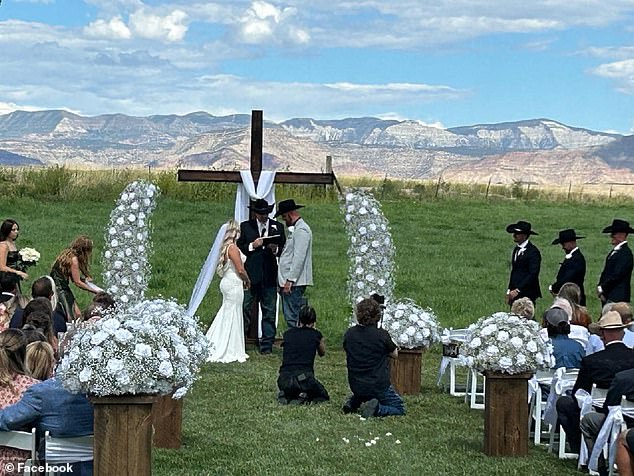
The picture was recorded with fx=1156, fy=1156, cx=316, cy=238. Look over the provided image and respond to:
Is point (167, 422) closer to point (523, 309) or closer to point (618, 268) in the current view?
point (523, 309)

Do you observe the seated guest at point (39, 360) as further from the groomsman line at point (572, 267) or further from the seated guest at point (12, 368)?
the groomsman line at point (572, 267)

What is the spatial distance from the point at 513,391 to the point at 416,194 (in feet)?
117

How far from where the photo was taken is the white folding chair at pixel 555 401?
31.3 feet

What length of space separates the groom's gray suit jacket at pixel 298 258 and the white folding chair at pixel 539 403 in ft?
17.3

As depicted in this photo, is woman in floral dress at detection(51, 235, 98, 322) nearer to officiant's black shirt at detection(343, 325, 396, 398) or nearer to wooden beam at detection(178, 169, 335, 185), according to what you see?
wooden beam at detection(178, 169, 335, 185)

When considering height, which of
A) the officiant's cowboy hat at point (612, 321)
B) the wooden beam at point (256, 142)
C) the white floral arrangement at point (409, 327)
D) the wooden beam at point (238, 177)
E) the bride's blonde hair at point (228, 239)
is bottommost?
the white floral arrangement at point (409, 327)

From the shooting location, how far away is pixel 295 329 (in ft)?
38.8

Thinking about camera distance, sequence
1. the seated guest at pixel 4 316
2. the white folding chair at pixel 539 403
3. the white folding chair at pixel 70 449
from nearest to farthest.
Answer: the white folding chair at pixel 70 449 → the white folding chair at pixel 539 403 → the seated guest at pixel 4 316

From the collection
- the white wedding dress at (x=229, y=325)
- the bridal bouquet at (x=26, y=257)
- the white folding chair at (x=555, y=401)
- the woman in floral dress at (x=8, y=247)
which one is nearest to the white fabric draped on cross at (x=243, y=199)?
the white wedding dress at (x=229, y=325)

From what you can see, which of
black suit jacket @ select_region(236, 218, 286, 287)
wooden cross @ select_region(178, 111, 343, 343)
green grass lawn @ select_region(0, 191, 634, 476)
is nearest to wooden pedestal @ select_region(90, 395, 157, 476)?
green grass lawn @ select_region(0, 191, 634, 476)

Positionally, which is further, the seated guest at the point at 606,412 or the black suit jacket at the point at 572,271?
the black suit jacket at the point at 572,271

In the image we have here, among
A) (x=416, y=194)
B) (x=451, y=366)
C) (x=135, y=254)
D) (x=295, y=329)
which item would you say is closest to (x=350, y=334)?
(x=295, y=329)

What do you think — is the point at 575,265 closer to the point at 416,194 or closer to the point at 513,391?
the point at 513,391

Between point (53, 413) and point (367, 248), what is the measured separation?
7.64 meters
